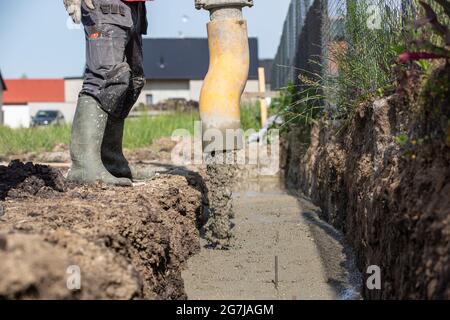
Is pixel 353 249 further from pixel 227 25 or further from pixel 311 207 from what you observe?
pixel 311 207

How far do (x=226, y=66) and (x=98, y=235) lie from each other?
7.29 feet

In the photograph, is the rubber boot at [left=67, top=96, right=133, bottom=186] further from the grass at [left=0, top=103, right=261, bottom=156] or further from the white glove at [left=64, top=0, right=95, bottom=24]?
the grass at [left=0, top=103, right=261, bottom=156]

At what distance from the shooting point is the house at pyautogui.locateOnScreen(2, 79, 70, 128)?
57.5 metres

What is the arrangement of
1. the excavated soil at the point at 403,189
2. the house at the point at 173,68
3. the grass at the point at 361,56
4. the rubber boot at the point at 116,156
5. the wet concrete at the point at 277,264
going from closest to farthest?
1. the excavated soil at the point at 403,189
2. the wet concrete at the point at 277,264
3. the grass at the point at 361,56
4. the rubber boot at the point at 116,156
5. the house at the point at 173,68

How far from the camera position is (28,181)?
4191mm

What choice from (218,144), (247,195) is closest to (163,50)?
(247,195)

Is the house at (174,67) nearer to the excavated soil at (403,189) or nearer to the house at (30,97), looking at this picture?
the house at (30,97)

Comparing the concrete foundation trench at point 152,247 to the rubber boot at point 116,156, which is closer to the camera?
the concrete foundation trench at point 152,247

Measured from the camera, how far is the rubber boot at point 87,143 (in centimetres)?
462

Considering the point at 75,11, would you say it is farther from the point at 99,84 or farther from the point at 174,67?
the point at 174,67

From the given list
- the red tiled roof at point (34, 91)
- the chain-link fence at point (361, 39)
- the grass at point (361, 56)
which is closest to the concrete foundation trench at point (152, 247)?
the grass at point (361, 56)
